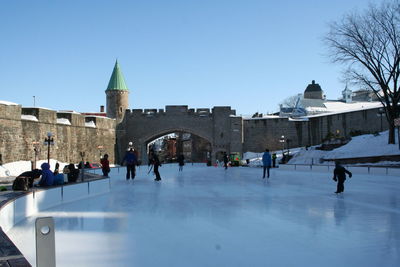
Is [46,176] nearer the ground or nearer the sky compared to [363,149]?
nearer the ground

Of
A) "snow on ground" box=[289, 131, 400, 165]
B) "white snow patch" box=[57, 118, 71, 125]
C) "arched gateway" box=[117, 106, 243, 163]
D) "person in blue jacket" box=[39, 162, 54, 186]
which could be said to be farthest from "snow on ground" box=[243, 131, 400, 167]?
"white snow patch" box=[57, 118, 71, 125]

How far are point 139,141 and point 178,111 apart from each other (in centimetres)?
395

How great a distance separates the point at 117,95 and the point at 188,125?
626 centimetres

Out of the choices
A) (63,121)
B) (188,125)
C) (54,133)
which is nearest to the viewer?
(54,133)

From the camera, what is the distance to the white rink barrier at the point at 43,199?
172 inches

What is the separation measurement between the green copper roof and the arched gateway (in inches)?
96.1

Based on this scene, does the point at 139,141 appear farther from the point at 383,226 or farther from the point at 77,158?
the point at 383,226

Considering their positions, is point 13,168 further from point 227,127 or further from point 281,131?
point 281,131

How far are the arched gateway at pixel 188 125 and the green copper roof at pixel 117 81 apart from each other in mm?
2441

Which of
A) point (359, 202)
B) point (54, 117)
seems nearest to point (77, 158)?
point (54, 117)

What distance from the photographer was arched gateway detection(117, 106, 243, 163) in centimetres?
3152

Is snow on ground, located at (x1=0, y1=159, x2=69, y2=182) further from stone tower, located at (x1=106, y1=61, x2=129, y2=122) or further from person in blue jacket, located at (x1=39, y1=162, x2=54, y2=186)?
stone tower, located at (x1=106, y1=61, x2=129, y2=122)

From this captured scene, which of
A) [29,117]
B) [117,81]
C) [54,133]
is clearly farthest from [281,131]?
[29,117]

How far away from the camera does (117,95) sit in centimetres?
3188
